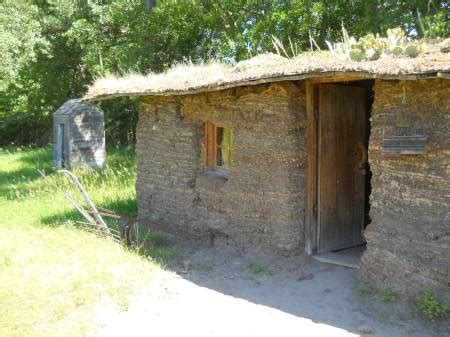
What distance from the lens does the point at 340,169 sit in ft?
24.3

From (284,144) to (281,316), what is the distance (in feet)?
7.41

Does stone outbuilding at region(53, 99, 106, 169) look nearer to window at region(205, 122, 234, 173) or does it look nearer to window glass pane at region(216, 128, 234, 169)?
window at region(205, 122, 234, 173)

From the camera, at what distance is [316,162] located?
7.05 m

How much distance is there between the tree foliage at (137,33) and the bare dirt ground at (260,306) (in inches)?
328

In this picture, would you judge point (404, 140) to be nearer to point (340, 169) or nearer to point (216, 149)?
point (340, 169)

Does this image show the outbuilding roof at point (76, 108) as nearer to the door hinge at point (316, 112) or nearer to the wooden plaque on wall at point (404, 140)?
the door hinge at point (316, 112)

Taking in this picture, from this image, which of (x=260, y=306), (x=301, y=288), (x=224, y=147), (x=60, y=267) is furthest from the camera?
(x=224, y=147)

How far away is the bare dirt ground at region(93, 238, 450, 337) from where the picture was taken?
5.23 meters


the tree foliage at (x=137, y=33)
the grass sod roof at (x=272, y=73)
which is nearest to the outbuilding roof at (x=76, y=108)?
the tree foliage at (x=137, y=33)

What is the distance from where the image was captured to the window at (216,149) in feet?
26.8

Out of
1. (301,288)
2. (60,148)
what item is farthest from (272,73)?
(60,148)

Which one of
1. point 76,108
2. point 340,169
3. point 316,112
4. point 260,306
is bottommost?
point 260,306

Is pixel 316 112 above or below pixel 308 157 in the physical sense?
above

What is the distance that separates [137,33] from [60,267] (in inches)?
541
